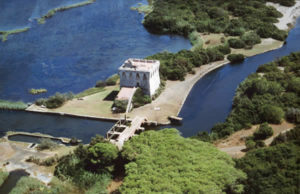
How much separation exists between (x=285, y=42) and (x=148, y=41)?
36.4 m

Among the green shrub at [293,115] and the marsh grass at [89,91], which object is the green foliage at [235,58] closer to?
the green shrub at [293,115]

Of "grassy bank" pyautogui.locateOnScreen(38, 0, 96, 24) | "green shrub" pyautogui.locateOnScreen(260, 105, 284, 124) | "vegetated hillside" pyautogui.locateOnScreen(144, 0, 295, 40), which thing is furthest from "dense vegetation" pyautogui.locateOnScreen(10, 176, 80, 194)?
"grassy bank" pyautogui.locateOnScreen(38, 0, 96, 24)

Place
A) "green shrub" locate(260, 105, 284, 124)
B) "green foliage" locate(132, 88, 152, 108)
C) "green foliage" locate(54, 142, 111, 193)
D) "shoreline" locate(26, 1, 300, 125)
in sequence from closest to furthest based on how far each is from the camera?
"green foliage" locate(54, 142, 111, 193)
"green shrub" locate(260, 105, 284, 124)
"shoreline" locate(26, 1, 300, 125)
"green foliage" locate(132, 88, 152, 108)

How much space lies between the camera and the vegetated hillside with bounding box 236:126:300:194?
37188 mm

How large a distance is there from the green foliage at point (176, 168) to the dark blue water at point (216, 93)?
42.6ft

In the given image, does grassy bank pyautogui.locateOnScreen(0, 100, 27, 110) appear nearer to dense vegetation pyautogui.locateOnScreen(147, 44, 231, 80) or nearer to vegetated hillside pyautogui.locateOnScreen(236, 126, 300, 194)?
dense vegetation pyautogui.locateOnScreen(147, 44, 231, 80)

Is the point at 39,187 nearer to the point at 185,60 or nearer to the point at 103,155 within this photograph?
the point at 103,155

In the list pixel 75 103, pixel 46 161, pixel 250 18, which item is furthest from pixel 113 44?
pixel 46 161

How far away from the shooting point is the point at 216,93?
70.5 m

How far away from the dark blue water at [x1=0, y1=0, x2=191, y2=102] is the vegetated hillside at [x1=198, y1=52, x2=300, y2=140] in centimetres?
3019

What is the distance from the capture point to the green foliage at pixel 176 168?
37.5 meters

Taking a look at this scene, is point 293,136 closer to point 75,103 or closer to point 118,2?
point 75,103

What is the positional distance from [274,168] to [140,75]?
3231 cm

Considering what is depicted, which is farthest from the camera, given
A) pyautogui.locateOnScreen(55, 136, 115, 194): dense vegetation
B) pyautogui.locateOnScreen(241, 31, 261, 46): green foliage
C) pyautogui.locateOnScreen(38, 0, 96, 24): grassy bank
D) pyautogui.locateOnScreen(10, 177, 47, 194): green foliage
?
pyautogui.locateOnScreen(38, 0, 96, 24): grassy bank
